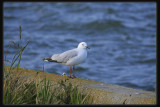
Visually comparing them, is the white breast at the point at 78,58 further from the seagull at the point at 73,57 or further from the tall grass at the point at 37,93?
the tall grass at the point at 37,93

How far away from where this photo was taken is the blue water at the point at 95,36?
370 inches

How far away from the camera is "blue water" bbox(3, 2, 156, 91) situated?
30.9ft

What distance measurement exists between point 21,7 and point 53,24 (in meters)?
3.83

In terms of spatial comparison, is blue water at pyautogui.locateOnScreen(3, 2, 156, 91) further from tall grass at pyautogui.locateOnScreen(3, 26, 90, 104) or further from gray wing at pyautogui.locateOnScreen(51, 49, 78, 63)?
tall grass at pyautogui.locateOnScreen(3, 26, 90, 104)

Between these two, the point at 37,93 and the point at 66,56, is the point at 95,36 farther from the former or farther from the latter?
the point at 37,93

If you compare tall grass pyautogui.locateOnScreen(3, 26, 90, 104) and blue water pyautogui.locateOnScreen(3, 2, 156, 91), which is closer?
tall grass pyautogui.locateOnScreen(3, 26, 90, 104)

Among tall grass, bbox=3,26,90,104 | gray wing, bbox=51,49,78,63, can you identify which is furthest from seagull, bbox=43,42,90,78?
tall grass, bbox=3,26,90,104

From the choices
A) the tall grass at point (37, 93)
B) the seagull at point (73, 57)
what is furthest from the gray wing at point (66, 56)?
the tall grass at point (37, 93)

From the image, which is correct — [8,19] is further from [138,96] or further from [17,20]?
[138,96]

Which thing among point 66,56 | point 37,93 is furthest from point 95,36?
point 37,93

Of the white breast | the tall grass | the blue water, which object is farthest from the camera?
the blue water

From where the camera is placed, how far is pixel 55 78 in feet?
16.7

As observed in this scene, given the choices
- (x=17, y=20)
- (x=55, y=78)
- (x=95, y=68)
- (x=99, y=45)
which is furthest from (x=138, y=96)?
(x=17, y=20)

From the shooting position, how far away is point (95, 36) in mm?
13297
